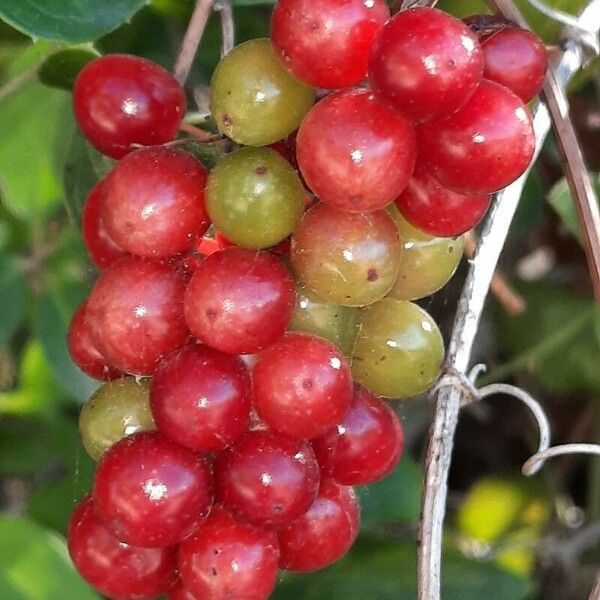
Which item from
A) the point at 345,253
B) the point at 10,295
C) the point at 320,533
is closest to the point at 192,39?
the point at 345,253

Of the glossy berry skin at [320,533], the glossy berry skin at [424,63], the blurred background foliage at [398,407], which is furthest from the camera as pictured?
the blurred background foliage at [398,407]

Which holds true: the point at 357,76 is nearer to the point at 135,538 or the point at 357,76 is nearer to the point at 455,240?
the point at 455,240

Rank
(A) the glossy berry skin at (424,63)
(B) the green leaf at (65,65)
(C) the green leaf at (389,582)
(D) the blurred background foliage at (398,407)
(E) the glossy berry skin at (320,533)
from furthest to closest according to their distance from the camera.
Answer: (C) the green leaf at (389,582) → (D) the blurred background foliage at (398,407) → (B) the green leaf at (65,65) → (E) the glossy berry skin at (320,533) → (A) the glossy berry skin at (424,63)

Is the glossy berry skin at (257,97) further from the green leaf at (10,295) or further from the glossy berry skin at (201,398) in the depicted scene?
the green leaf at (10,295)

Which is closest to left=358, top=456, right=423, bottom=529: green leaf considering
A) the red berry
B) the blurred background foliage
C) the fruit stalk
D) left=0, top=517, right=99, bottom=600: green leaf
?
the blurred background foliage

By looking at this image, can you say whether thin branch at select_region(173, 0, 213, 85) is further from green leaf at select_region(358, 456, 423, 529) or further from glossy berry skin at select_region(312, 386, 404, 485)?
green leaf at select_region(358, 456, 423, 529)

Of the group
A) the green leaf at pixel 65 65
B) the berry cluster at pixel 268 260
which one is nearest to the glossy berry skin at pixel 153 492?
the berry cluster at pixel 268 260

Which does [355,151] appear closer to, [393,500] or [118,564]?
[118,564]
